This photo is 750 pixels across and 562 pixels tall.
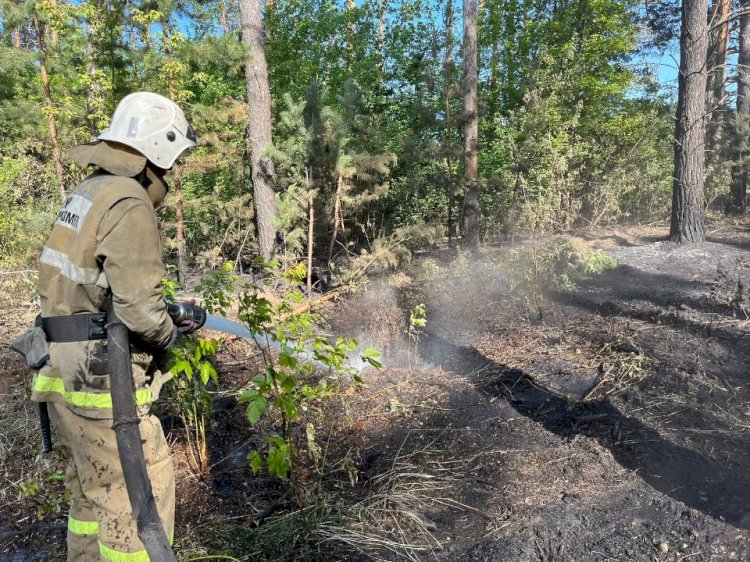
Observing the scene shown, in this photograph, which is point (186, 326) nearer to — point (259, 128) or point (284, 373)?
point (284, 373)

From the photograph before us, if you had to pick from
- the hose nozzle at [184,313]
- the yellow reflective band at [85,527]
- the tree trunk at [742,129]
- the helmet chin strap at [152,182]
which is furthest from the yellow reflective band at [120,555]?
the tree trunk at [742,129]

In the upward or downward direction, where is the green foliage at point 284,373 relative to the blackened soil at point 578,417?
upward

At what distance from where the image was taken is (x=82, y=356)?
2.14 metres

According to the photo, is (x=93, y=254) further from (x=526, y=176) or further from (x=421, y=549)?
(x=526, y=176)

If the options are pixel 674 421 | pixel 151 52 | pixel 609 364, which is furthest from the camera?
pixel 151 52

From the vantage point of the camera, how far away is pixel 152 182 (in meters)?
2.36

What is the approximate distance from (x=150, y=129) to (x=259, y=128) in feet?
27.6

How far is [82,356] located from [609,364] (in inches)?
167

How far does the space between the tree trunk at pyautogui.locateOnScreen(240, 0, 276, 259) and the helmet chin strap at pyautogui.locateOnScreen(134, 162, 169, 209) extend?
7799mm

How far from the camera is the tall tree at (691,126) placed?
9172mm

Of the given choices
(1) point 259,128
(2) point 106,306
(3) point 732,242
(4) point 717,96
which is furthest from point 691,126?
(4) point 717,96

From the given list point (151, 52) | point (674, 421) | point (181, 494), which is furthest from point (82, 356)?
point (151, 52)

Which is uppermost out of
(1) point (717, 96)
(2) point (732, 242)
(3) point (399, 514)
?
(1) point (717, 96)

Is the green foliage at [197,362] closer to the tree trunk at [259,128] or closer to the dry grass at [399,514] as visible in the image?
the dry grass at [399,514]
